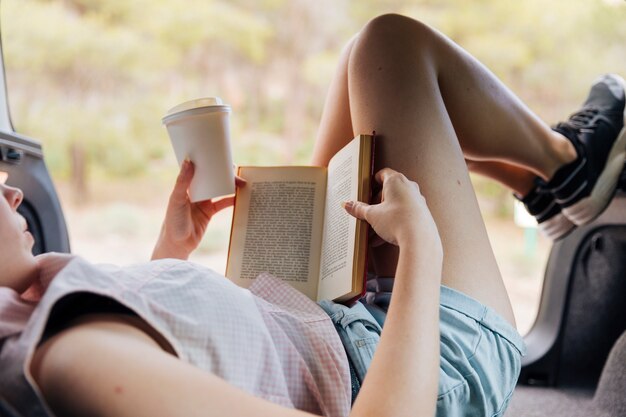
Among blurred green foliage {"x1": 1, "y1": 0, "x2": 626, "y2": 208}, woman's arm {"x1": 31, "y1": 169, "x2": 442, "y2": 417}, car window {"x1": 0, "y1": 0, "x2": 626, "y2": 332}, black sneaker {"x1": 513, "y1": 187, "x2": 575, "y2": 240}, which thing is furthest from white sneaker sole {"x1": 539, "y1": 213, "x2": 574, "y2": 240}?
blurred green foliage {"x1": 1, "y1": 0, "x2": 626, "y2": 208}

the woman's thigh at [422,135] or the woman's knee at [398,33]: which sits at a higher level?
the woman's knee at [398,33]

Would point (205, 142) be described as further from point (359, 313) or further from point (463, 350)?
point (463, 350)

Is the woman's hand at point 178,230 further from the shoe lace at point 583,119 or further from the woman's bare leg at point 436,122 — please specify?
the shoe lace at point 583,119

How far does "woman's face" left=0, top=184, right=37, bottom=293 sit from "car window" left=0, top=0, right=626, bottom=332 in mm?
3465

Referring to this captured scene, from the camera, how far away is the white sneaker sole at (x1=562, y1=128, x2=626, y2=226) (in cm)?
124

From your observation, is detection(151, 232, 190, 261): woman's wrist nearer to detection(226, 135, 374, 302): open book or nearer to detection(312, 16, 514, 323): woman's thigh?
detection(226, 135, 374, 302): open book

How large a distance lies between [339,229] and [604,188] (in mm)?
631

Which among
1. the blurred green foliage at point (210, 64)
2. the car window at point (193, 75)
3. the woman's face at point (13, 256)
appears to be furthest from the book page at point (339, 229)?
the blurred green foliage at point (210, 64)

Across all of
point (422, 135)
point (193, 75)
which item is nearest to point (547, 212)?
point (422, 135)

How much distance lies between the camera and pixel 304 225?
0.97m

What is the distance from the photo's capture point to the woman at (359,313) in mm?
525

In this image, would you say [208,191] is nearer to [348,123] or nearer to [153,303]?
[348,123]

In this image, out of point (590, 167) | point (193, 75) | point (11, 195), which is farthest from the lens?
point (193, 75)

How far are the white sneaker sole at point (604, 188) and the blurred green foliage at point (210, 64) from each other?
10.3ft
